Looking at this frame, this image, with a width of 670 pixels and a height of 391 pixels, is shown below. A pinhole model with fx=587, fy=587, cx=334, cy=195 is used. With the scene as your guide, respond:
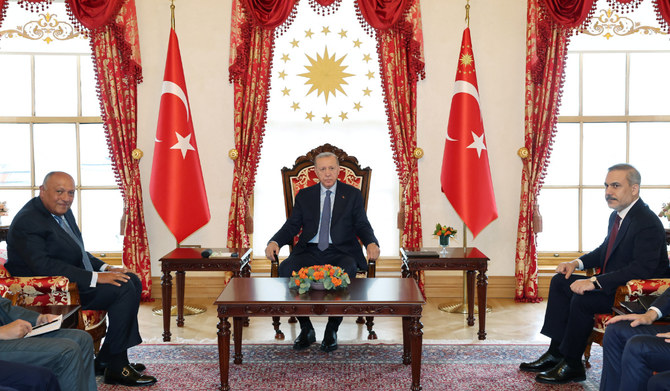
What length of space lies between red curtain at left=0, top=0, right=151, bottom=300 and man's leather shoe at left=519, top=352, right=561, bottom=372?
353 cm

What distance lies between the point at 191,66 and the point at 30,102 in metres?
1.72

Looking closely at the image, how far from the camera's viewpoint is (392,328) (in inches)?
182

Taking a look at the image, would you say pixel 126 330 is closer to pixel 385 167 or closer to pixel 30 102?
pixel 385 167

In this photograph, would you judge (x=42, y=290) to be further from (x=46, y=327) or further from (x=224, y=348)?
(x=224, y=348)

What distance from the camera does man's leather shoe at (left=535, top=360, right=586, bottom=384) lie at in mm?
3408

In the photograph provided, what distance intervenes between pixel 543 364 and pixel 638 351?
43.7 inches

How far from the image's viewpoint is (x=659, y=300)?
281 cm

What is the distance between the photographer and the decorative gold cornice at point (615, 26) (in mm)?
5551

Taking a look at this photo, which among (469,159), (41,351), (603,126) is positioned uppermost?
(603,126)

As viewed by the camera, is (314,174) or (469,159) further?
(469,159)

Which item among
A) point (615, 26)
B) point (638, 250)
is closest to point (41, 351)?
point (638, 250)

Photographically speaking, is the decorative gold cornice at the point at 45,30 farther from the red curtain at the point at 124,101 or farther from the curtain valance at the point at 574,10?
the curtain valance at the point at 574,10

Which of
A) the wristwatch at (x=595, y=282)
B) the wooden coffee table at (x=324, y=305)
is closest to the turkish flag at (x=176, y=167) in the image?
the wooden coffee table at (x=324, y=305)

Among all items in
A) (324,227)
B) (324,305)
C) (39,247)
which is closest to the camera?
(324,305)
